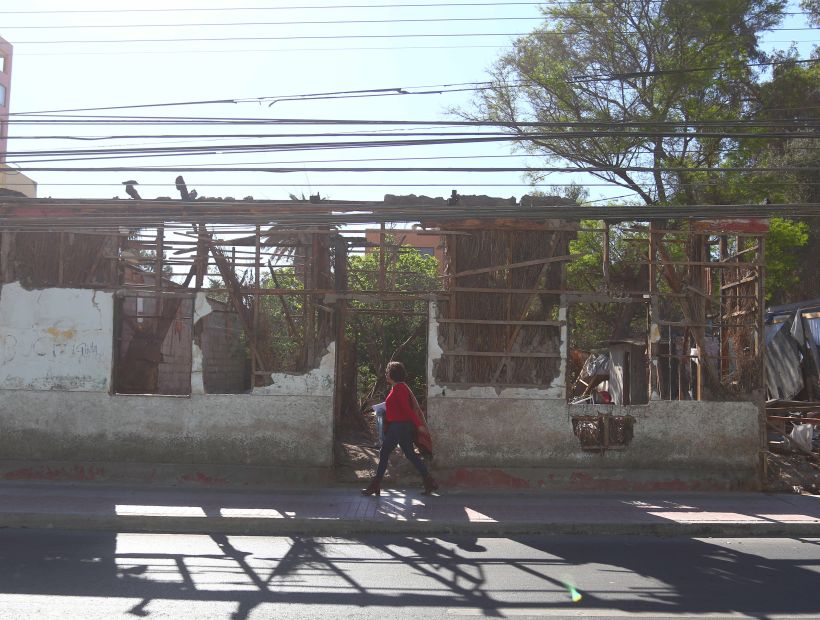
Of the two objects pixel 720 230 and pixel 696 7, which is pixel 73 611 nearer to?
pixel 720 230

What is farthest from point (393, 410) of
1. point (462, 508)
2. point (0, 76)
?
point (0, 76)

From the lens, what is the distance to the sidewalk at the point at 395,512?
8961 mm

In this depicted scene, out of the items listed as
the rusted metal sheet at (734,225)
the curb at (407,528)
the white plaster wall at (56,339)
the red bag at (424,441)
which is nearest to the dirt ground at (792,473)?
the curb at (407,528)

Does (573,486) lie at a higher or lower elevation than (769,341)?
lower

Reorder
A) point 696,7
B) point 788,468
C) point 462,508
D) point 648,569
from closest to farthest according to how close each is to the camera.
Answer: point 648,569, point 462,508, point 788,468, point 696,7

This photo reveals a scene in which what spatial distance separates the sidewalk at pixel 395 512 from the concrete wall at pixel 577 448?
17.4 inches

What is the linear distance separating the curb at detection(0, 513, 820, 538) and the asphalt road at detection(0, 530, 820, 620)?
10.3 inches

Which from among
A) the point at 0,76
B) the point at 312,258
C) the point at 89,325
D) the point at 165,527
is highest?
the point at 0,76

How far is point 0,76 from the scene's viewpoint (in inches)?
1976

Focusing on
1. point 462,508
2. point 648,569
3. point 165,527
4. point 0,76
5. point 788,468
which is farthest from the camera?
point 0,76

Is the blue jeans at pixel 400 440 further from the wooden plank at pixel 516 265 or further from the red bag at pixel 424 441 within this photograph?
the wooden plank at pixel 516 265

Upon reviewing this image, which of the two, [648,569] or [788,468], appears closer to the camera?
[648,569]

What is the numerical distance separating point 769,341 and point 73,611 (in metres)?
14.0

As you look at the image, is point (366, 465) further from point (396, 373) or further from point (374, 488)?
point (396, 373)
